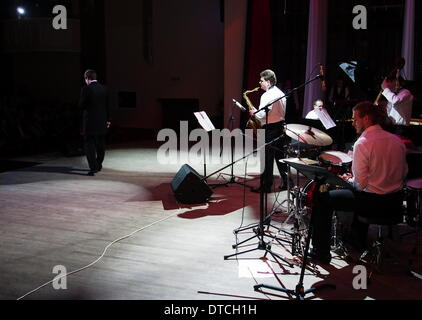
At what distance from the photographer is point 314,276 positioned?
13.1 ft

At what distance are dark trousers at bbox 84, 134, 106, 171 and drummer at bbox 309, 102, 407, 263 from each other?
16.2 ft

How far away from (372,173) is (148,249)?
7.02 ft

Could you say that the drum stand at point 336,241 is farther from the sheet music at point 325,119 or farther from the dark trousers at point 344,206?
the sheet music at point 325,119

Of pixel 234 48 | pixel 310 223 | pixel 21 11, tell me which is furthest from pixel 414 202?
pixel 21 11

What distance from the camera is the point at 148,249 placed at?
4625 millimetres

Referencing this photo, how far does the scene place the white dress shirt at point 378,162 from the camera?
12.6ft

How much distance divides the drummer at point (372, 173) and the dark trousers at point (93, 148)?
16.2ft

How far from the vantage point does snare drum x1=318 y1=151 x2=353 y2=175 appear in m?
4.19

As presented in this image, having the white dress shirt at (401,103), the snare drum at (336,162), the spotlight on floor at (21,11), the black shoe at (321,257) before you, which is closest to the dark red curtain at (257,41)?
the white dress shirt at (401,103)

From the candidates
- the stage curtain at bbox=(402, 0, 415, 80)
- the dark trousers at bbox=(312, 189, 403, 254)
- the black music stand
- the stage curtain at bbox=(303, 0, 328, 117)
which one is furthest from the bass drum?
the stage curtain at bbox=(303, 0, 328, 117)

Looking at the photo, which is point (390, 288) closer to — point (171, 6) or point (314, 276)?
point (314, 276)

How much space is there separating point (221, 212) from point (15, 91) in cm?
1440

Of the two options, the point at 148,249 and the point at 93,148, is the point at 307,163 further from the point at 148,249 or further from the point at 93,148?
the point at 93,148
